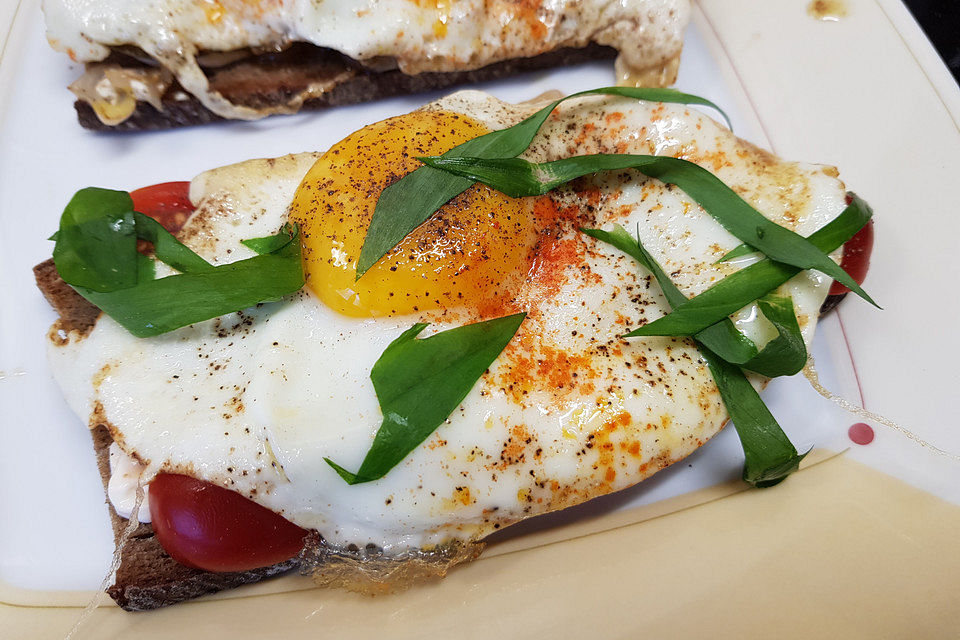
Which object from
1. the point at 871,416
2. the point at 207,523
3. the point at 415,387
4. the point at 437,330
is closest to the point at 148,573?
the point at 207,523

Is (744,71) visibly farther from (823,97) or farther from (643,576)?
(643,576)

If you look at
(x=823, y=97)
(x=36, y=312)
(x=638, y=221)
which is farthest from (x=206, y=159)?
(x=823, y=97)

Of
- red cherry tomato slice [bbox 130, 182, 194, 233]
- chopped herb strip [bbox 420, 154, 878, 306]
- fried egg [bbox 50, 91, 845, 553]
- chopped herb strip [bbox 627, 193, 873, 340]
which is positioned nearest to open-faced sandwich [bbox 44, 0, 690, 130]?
red cherry tomato slice [bbox 130, 182, 194, 233]

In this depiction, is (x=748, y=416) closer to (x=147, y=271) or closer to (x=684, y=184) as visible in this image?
(x=684, y=184)

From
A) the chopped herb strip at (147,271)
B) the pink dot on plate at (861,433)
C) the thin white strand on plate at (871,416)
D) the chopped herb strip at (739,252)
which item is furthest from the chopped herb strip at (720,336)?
the chopped herb strip at (147,271)

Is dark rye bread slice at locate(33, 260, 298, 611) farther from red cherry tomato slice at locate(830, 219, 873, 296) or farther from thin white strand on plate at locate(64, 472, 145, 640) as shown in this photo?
red cherry tomato slice at locate(830, 219, 873, 296)

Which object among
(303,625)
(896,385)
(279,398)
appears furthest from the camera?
(896,385)

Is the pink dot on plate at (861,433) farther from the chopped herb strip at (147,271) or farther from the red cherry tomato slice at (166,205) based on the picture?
the red cherry tomato slice at (166,205)
